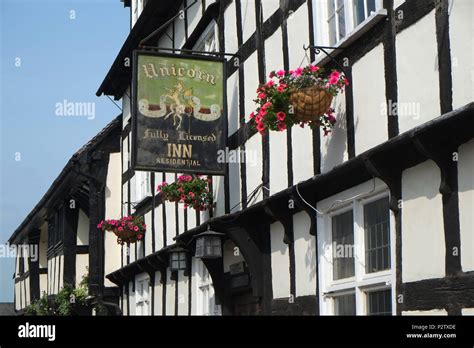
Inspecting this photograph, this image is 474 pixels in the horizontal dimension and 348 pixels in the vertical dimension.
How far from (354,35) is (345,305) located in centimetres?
262

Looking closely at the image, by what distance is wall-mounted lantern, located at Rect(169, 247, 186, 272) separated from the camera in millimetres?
13320

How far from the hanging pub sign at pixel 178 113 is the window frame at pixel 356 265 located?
7.19 feet

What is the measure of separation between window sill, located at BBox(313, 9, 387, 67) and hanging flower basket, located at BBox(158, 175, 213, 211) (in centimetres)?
408

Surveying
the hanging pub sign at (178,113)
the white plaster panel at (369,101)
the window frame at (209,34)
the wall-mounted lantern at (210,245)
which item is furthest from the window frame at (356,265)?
the window frame at (209,34)

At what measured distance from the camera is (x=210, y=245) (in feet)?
37.2

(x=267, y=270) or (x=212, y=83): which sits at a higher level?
(x=212, y=83)

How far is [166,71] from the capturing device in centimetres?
1026

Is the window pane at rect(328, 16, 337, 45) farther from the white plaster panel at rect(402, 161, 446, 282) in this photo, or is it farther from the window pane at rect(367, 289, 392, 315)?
the window pane at rect(367, 289, 392, 315)

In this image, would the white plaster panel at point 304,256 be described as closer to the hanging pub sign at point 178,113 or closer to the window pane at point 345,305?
the window pane at point 345,305

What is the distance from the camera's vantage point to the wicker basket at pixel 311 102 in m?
7.95

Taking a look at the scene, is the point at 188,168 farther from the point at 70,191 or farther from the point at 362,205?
the point at 70,191

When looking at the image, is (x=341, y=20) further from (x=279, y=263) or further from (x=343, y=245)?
(x=279, y=263)

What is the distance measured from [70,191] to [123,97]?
4228 millimetres

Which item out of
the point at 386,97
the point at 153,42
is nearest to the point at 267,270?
the point at 386,97
